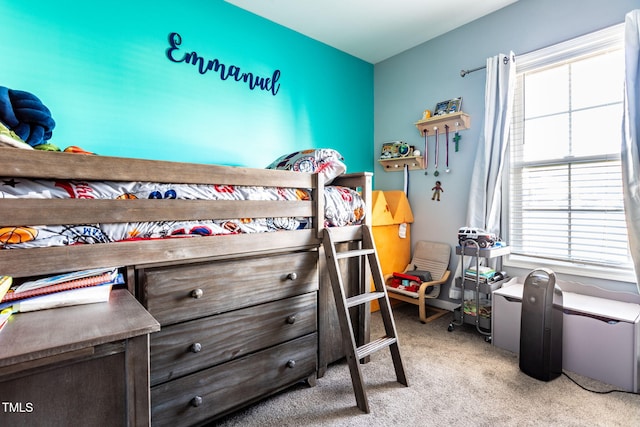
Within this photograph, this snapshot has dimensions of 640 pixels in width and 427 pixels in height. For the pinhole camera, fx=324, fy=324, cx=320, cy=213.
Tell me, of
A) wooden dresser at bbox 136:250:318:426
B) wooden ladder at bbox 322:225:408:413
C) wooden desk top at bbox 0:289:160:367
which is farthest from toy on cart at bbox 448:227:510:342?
wooden desk top at bbox 0:289:160:367

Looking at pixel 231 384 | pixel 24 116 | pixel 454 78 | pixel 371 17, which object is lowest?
pixel 231 384

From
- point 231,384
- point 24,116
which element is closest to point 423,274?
point 231,384

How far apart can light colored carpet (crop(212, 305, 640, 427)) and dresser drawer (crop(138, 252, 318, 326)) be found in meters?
0.57

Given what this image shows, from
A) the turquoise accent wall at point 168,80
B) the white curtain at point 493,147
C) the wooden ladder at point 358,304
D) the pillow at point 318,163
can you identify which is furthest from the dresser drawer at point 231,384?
the white curtain at point 493,147

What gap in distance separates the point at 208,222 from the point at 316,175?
0.68 metres

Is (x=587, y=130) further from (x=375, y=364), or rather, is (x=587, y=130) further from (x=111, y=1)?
(x=111, y=1)

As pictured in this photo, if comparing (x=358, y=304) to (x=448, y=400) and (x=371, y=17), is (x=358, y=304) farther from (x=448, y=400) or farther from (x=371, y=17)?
(x=371, y=17)

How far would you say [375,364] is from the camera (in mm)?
2154

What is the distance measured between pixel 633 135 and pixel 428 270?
1.81 m

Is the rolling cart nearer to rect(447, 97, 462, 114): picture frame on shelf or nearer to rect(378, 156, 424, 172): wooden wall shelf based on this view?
rect(378, 156, 424, 172): wooden wall shelf

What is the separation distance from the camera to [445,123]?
304 cm

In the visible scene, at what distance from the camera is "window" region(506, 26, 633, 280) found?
7.32ft

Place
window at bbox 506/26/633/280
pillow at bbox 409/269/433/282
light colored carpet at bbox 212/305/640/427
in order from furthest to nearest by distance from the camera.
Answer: pillow at bbox 409/269/433/282 < window at bbox 506/26/633/280 < light colored carpet at bbox 212/305/640/427

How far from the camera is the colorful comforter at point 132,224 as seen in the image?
1.11m
